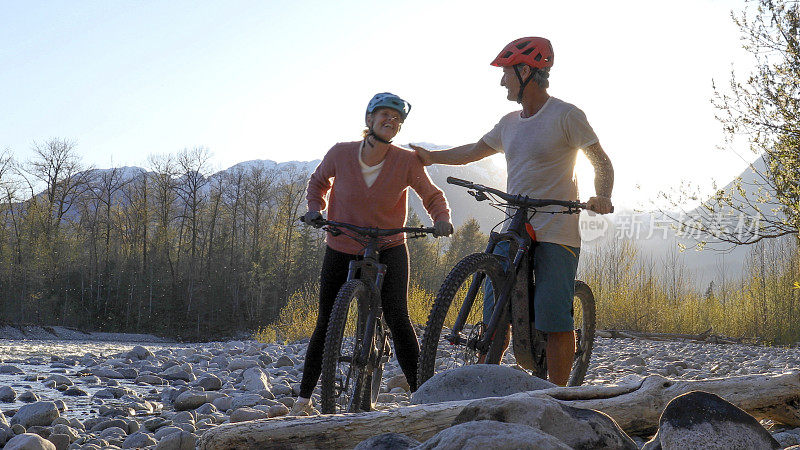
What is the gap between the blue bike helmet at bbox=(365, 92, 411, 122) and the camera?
3922 mm

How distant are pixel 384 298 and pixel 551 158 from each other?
1.30m

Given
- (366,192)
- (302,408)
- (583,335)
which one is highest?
(366,192)

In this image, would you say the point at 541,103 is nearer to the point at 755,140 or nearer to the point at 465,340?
the point at 465,340

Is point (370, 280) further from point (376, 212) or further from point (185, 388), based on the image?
point (185, 388)

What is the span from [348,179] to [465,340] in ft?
4.26

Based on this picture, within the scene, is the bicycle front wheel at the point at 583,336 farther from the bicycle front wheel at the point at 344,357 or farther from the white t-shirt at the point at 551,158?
the bicycle front wheel at the point at 344,357

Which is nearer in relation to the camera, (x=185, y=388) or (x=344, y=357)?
(x=344, y=357)

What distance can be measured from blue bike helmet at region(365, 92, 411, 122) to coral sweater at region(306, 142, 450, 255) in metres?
0.27

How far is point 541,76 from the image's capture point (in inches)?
148

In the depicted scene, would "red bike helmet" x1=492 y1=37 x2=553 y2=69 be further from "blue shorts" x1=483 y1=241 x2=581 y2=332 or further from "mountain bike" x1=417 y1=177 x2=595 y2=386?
"blue shorts" x1=483 y1=241 x2=581 y2=332

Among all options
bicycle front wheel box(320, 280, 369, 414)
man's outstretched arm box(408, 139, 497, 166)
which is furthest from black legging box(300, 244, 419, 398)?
man's outstretched arm box(408, 139, 497, 166)

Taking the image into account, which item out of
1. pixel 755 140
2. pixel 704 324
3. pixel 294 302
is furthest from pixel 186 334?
pixel 755 140

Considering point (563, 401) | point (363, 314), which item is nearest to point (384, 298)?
point (363, 314)

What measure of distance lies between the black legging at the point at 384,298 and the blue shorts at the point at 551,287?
654 mm
